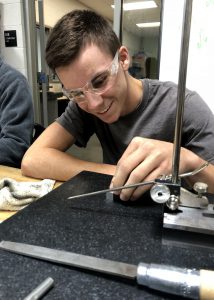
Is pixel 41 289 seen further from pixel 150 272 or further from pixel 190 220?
pixel 190 220

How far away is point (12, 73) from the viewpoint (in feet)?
5.29

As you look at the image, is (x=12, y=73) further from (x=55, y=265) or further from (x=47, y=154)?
(x=55, y=265)

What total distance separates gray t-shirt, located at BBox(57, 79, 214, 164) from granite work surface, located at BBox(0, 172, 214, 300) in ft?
1.44

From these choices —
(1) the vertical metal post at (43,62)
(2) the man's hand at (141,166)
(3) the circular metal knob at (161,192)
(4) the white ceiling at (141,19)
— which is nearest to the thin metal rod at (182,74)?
(3) the circular metal knob at (161,192)

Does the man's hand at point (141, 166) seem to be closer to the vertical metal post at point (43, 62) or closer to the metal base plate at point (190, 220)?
the metal base plate at point (190, 220)

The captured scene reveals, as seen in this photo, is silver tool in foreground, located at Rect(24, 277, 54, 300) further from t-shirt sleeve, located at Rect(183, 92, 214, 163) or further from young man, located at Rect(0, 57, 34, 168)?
young man, located at Rect(0, 57, 34, 168)

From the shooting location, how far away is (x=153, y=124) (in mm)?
1046

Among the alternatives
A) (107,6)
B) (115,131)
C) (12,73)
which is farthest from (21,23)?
(107,6)

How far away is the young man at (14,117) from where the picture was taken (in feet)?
4.40

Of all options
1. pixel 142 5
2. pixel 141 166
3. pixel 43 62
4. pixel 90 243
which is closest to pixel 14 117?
pixel 141 166

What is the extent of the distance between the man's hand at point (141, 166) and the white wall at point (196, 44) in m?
1.13

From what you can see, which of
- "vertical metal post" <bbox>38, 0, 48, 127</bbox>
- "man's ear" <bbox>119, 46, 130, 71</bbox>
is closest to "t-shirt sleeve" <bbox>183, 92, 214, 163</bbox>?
"man's ear" <bbox>119, 46, 130, 71</bbox>

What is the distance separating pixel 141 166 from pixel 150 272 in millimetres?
272

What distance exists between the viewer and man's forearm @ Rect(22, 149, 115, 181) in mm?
912
